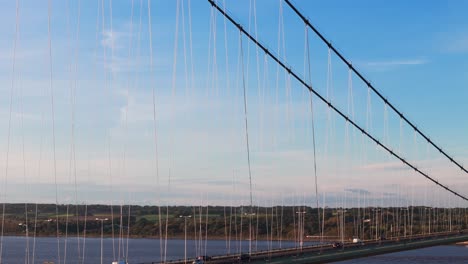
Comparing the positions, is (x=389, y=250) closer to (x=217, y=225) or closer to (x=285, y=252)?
(x=285, y=252)

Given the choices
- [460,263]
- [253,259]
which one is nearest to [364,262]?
[460,263]

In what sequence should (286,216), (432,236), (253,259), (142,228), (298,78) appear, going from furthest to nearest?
(286,216), (142,228), (432,236), (298,78), (253,259)

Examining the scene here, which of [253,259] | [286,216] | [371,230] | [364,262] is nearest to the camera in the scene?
[253,259]

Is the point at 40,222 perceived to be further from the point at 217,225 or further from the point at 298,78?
the point at 298,78

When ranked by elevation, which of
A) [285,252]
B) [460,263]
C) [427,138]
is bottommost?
[460,263]

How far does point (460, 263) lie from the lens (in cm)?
9850

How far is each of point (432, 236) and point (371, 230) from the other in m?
36.6

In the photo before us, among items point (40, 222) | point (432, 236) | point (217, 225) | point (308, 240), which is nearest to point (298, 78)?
point (432, 236)

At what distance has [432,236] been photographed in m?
80.6

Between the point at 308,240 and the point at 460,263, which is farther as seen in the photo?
the point at 308,240

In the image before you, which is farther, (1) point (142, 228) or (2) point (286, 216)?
(2) point (286, 216)

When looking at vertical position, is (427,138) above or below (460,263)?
above

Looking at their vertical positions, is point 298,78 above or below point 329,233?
above

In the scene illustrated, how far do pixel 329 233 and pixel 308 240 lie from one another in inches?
653
